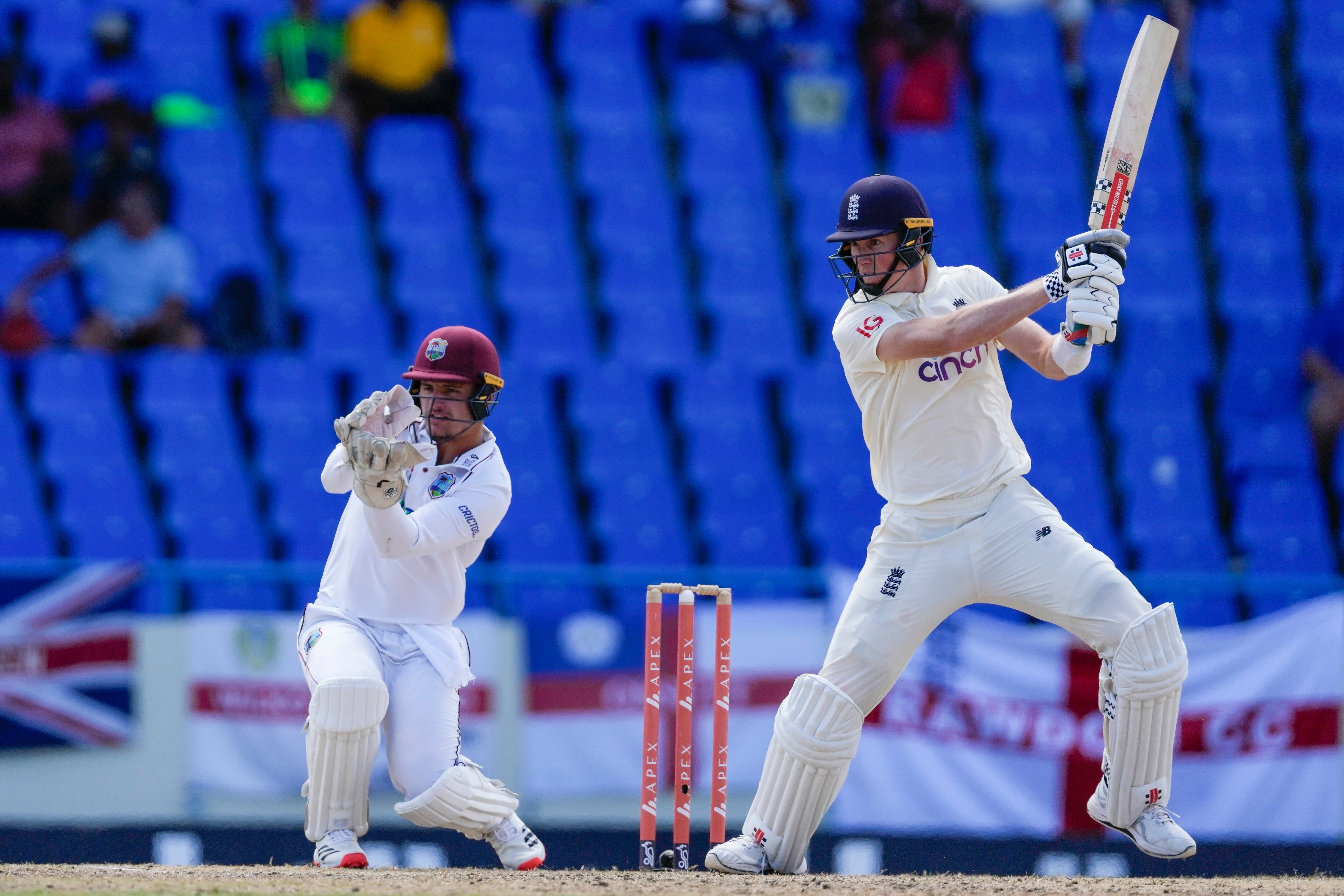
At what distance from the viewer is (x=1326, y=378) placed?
31.9ft

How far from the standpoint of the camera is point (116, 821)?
24.6 ft

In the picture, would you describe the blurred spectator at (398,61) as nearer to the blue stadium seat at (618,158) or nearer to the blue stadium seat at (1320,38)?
the blue stadium seat at (618,158)

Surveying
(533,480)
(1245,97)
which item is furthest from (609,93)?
(1245,97)

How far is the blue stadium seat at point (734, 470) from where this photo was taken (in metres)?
9.06

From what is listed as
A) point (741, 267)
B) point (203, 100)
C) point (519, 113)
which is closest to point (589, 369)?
point (741, 267)

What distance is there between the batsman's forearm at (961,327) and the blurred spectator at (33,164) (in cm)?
697

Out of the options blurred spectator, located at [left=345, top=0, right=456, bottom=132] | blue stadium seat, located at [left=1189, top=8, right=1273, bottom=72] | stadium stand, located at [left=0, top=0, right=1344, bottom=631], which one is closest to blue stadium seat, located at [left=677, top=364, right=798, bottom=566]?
stadium stand, located at [left=0, top=0, right=1344, bottom=631]

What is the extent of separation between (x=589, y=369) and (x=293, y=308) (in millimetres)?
1900

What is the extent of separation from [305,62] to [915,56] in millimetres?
4009

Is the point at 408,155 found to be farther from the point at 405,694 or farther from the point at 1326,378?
the point at 405,694

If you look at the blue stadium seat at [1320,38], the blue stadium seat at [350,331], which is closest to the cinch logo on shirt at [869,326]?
the blue stadium seat at [350,331]

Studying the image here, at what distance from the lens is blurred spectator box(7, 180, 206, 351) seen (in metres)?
9.56

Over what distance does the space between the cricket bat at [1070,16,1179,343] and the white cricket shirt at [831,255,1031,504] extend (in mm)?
418

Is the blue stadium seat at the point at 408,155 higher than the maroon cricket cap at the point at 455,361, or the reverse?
the blue stadium seat at the point at 408,155
